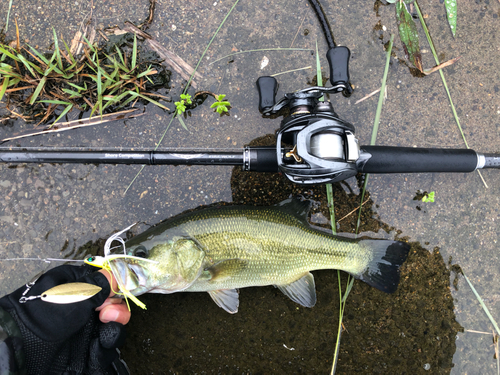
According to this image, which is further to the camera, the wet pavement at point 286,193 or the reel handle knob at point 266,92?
the wet pavement at point 286,193

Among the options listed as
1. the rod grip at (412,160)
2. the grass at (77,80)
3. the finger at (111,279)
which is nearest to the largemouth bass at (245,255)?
the finger at (111,279)

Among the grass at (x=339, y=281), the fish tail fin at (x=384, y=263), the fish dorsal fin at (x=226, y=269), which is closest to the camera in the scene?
the fish dorsal fin at (x=226, y=269)

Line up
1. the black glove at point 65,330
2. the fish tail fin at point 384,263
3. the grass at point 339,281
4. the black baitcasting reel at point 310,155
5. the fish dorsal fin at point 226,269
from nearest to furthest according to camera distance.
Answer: the black baitcasting reel at point 310,155, the black glove at point 65,330, the fish dorsal fin at point 226,269, the fish tail fin at point 384,263, the grass at point 339,281

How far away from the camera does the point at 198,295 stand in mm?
2729

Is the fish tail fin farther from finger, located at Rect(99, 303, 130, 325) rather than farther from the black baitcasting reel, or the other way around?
finger, located at Rect(99, 303, 130, 325)

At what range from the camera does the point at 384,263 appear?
255 centimetres

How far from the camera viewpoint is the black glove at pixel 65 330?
2086mm

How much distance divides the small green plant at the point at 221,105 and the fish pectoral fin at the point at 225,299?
155cm

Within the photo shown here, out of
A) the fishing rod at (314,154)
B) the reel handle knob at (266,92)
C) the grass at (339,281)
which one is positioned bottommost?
the grass at (339,281)

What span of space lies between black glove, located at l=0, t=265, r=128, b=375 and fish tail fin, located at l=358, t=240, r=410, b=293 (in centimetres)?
206

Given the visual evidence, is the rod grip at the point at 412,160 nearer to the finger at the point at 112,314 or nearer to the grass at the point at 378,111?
the grass at the point at 378,111

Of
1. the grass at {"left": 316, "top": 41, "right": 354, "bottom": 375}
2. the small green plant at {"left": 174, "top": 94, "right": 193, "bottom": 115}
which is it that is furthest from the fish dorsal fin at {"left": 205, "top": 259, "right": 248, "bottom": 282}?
the small green plant at {"left": 174, "top": 94, "right": 193, "bottom": 115}

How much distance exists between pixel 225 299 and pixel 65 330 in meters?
1.17

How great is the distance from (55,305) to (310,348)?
2.10 metres
